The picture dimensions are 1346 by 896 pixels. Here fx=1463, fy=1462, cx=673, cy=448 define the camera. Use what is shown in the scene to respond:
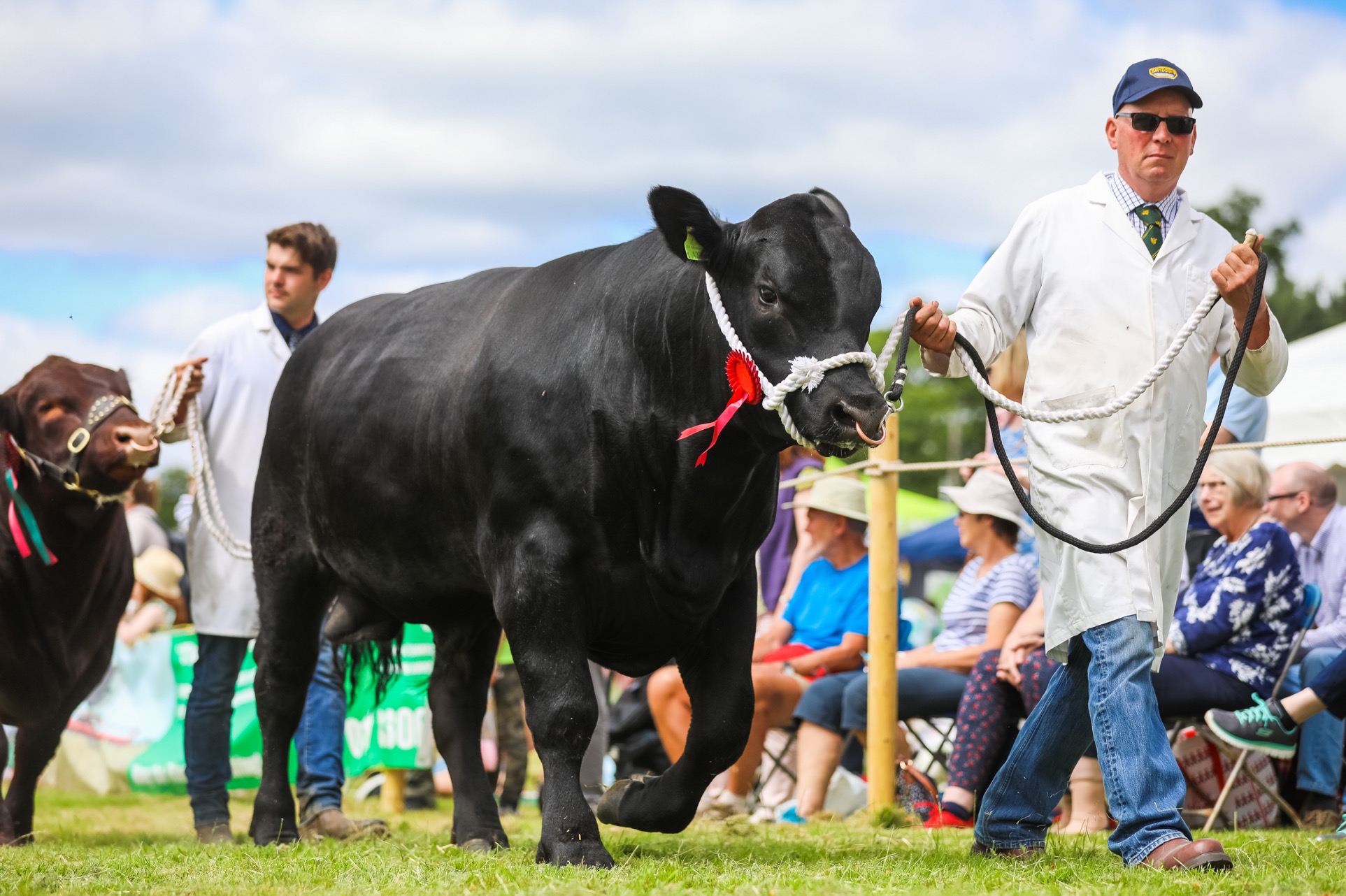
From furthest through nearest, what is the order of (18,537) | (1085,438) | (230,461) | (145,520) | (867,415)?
(145,520) < (230,461) < (18,537) < (1085,438) < (867,415)

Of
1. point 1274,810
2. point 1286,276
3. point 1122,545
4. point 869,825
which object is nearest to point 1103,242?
point 1122,545

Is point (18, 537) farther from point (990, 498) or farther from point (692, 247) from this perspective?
point (990, 498)

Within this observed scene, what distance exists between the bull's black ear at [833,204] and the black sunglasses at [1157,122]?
0.90m

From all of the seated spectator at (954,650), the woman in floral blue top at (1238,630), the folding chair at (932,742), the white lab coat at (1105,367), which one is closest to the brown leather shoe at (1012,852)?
the white lab coat at (1105,367)

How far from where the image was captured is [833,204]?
170 inches

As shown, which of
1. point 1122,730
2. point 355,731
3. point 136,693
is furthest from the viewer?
point 136,693

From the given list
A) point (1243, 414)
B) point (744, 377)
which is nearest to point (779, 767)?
point (1243, 414)

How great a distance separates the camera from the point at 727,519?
4.48 m

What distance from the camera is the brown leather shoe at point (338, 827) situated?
20.5ft

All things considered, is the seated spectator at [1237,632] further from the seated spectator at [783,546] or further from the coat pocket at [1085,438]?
the seated spectator at [783,546]

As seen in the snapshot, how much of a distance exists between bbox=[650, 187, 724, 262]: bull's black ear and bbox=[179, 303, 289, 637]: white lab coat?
326 centimetres

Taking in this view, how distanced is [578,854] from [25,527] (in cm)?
333

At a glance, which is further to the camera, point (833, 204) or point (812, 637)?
point (812, 637)

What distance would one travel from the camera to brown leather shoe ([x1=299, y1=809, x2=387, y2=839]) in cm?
626
